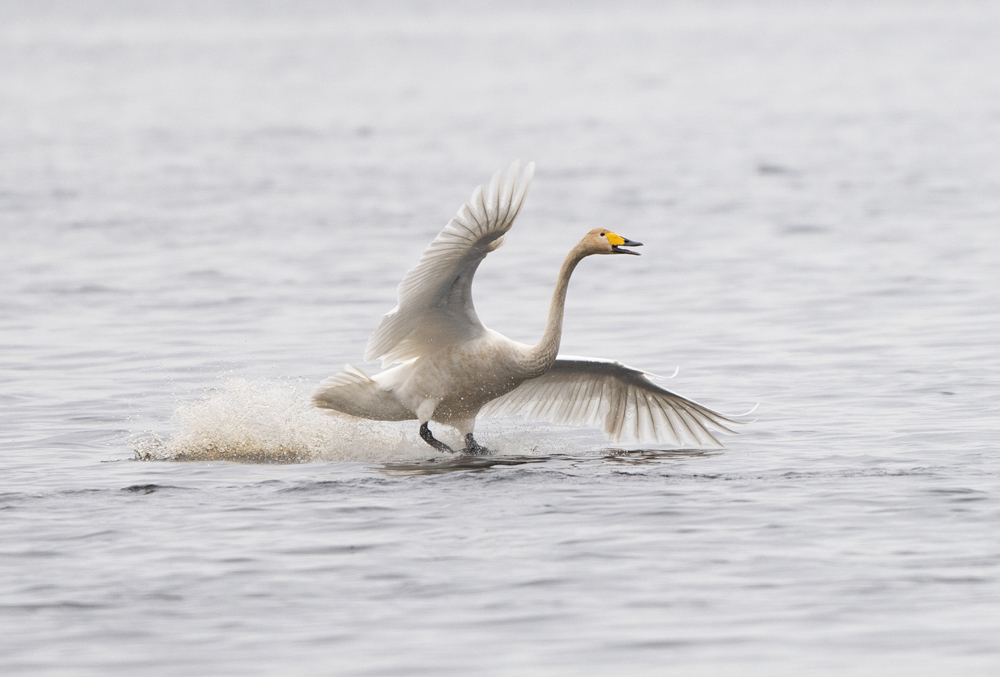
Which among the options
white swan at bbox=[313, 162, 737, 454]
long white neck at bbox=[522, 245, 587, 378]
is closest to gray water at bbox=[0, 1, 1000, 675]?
white swan at bbox=[313, 162, 737, 454]

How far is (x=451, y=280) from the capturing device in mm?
11602

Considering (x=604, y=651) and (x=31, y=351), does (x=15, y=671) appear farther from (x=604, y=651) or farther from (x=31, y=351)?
(x=31, y=351)

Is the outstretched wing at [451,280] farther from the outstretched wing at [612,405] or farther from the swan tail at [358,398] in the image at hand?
the outstretched wing at [612,405]

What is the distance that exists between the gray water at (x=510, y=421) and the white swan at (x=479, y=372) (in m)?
0.37

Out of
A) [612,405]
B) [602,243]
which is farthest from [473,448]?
[602,243]

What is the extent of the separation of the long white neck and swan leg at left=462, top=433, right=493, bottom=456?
37.8 inches

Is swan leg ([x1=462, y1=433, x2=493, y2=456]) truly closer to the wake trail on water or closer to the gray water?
the wake trail on water

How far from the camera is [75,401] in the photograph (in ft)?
47.0

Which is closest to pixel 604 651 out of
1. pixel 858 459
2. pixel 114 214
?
pixel 858 459

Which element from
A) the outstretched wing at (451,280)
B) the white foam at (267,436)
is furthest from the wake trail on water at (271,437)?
the outstretched wing at (451,280)

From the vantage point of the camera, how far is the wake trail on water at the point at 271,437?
12.3 m

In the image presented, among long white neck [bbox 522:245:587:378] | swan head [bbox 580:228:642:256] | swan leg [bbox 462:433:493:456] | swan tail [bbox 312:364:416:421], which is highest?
swan head [bbox 580:228:642:256]

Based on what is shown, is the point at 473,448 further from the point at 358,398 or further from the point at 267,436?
the point at 267,436

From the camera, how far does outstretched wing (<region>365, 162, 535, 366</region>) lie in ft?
35.5
